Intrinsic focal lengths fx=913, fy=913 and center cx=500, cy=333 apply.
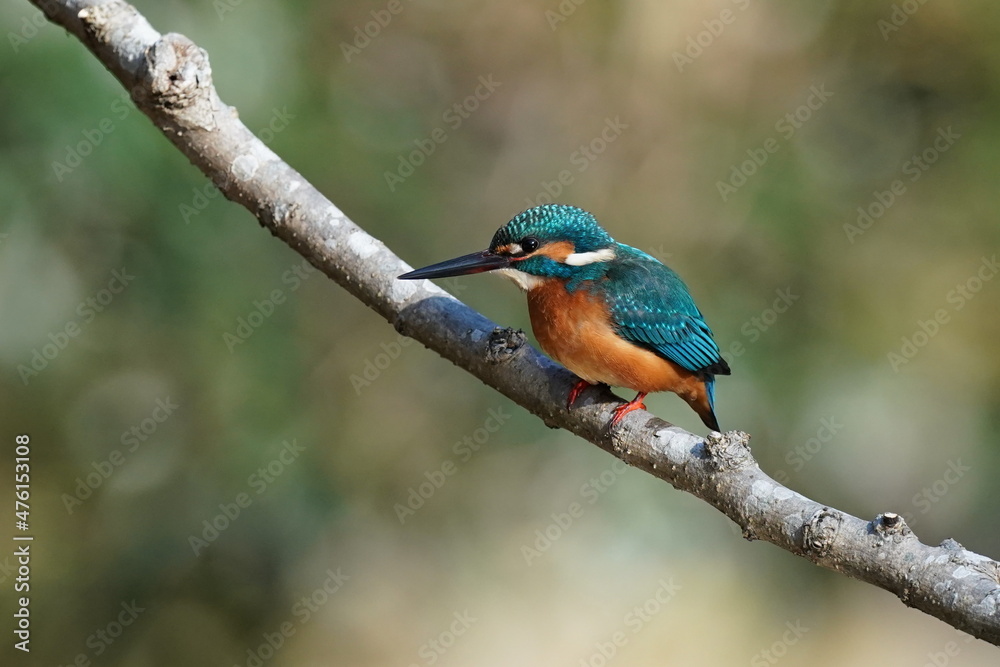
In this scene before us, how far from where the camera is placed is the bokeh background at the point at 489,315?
360 cm

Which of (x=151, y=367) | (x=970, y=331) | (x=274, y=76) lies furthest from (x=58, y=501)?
Answer: (x=970, y=331)

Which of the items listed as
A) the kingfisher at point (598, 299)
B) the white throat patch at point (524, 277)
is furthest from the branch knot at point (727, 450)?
the white throat patch at point (524, 277)

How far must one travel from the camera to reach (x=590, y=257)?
3084 mm

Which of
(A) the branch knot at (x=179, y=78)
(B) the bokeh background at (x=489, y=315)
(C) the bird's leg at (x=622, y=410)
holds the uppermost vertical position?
(A) the branch knot at (x=179, y=78)

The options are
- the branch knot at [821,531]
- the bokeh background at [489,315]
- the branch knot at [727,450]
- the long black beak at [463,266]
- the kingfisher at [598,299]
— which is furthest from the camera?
the bokeh background at [489,315]

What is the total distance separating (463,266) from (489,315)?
4.59 feet

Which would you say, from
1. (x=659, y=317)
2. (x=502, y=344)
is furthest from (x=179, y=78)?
(x=659, y=317)

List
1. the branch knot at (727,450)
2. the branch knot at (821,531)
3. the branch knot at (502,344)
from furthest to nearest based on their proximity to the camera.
Result: the branch knot at (502,344) → the branch knot at (727,450) → the branch knot at (821,531)

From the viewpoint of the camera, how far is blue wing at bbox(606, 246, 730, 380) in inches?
117

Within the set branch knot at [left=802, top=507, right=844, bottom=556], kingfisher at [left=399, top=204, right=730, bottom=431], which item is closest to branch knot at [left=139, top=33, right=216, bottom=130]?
kingfisher at [left=399, top=204, right=730, bottom=431]

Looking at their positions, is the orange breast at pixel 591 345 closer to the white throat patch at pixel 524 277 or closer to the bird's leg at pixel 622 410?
the white throat patch at pixel 524 277

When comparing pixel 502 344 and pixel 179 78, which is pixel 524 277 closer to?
pixel 502 344

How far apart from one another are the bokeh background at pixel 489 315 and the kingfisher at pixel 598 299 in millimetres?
1195

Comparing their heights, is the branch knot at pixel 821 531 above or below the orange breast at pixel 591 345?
above
